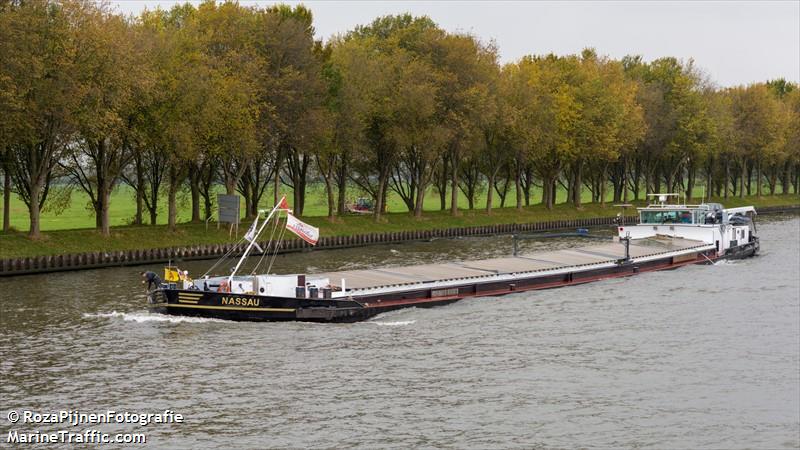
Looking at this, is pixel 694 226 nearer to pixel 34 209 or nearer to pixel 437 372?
pixel 437 372

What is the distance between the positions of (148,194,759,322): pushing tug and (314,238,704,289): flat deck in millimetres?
76

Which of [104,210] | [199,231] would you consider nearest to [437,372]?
[104,210]

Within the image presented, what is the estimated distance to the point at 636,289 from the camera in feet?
245

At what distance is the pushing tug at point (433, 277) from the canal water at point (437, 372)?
45.4 inches

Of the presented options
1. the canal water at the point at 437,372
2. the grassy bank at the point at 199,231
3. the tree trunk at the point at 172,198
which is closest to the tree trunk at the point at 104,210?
the grassy bank at the point at 199,231

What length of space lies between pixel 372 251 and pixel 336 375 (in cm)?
6013

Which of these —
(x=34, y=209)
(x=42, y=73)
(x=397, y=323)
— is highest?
(x=42, y=73)

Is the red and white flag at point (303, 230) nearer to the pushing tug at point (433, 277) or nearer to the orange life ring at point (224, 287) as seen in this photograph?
the pushing tug at point (433, 277)

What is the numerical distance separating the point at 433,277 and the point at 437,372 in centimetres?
2501

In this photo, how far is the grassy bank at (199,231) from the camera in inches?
3467

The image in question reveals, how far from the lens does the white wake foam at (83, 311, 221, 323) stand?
57.2m

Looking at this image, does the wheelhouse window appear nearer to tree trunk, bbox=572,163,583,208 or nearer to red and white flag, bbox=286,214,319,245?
tree trunk, bbox=572,163,583,208

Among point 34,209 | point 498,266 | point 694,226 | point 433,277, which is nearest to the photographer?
point 433,277

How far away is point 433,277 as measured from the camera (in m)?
70.6
